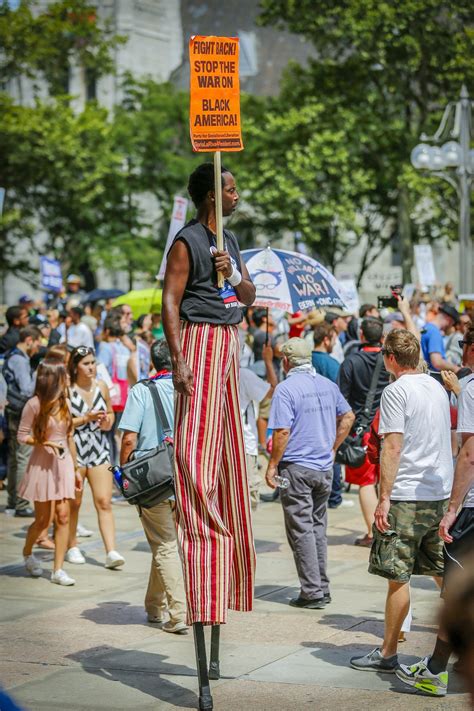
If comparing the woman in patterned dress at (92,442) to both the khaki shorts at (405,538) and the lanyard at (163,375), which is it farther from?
the khaki shorts at (405,538)

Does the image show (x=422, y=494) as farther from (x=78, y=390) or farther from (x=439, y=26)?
(x=439, y=26)

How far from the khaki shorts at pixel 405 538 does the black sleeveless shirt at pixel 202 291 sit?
136 centimetres

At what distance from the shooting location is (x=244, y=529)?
5895mm

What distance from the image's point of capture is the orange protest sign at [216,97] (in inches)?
230

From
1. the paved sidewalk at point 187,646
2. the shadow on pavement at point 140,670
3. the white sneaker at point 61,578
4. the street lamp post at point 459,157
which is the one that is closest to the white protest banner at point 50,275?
the street lamp post at point 459,157

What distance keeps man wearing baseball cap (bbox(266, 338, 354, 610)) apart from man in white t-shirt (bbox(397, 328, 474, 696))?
210 centimetres

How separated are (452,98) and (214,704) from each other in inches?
1306

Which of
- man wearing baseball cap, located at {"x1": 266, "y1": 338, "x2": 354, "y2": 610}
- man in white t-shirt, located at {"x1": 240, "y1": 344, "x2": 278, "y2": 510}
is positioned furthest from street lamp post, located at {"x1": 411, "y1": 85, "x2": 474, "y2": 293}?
man wearing baseball cap, located at {"x1": 266, "y1": 338, "x2": 354, "y2": 610}

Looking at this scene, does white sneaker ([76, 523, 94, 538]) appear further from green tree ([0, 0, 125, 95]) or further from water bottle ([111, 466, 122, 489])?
green tree ([0, 0, 125, 95])

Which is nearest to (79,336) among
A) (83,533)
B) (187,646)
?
(83,533)

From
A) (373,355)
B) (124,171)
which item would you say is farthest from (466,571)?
(124,171)

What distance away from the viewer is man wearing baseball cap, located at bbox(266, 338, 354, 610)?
8.20 m

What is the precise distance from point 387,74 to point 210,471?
1301 inches

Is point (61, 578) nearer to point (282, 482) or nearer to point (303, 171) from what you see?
point (282, 482)
